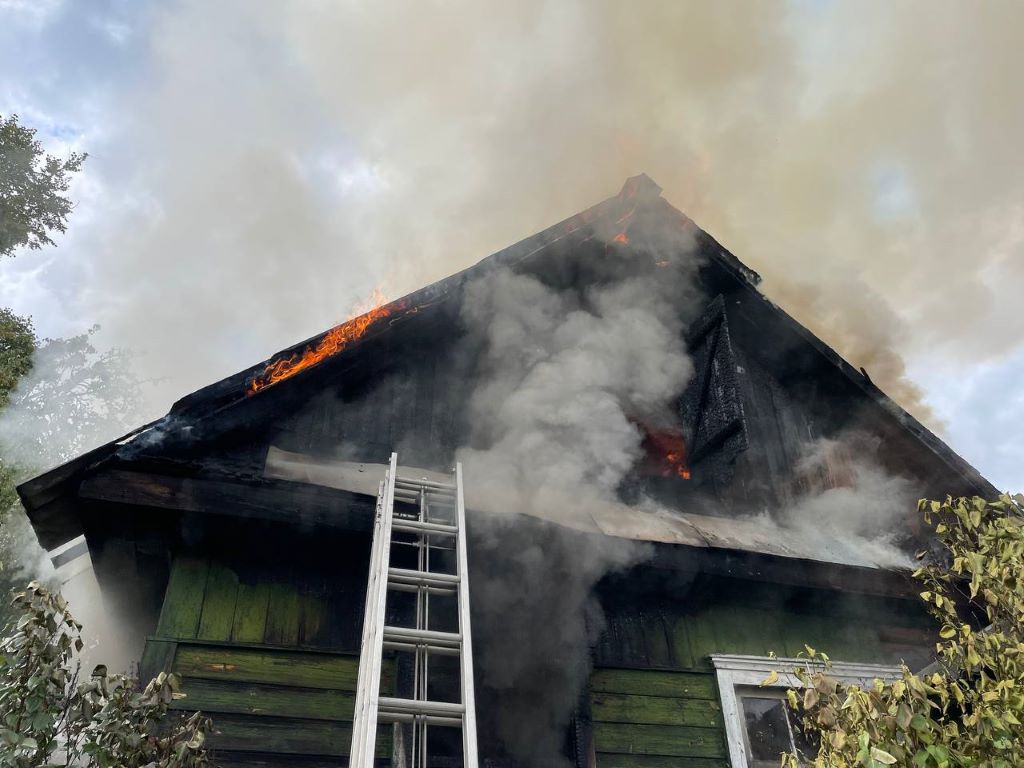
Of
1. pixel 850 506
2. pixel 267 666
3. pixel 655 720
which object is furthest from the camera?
pixel 850 506

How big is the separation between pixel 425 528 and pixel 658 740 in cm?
243

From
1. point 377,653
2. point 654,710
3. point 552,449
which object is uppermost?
point 552,449

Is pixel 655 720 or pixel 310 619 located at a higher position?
pixel 310 619

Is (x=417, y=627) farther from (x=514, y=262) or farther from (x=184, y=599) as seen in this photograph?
(x=514, y=262)

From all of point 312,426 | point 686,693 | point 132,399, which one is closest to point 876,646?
point 686,693

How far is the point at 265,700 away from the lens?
4344 millimetres

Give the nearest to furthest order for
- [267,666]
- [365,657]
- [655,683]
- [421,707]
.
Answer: [421,707] → [365,657] → [267,666] → [655,683]

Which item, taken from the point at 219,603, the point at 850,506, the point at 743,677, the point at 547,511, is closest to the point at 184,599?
the point at 219,603

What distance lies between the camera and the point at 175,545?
469cm

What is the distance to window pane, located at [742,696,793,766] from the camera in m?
5.21

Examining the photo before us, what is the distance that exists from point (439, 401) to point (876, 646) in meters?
4.40

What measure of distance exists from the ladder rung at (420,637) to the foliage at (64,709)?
42.4 inches

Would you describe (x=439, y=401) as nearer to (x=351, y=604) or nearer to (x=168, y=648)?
(x=351, y=604)

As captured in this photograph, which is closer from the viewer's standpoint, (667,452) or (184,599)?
(184,599)
